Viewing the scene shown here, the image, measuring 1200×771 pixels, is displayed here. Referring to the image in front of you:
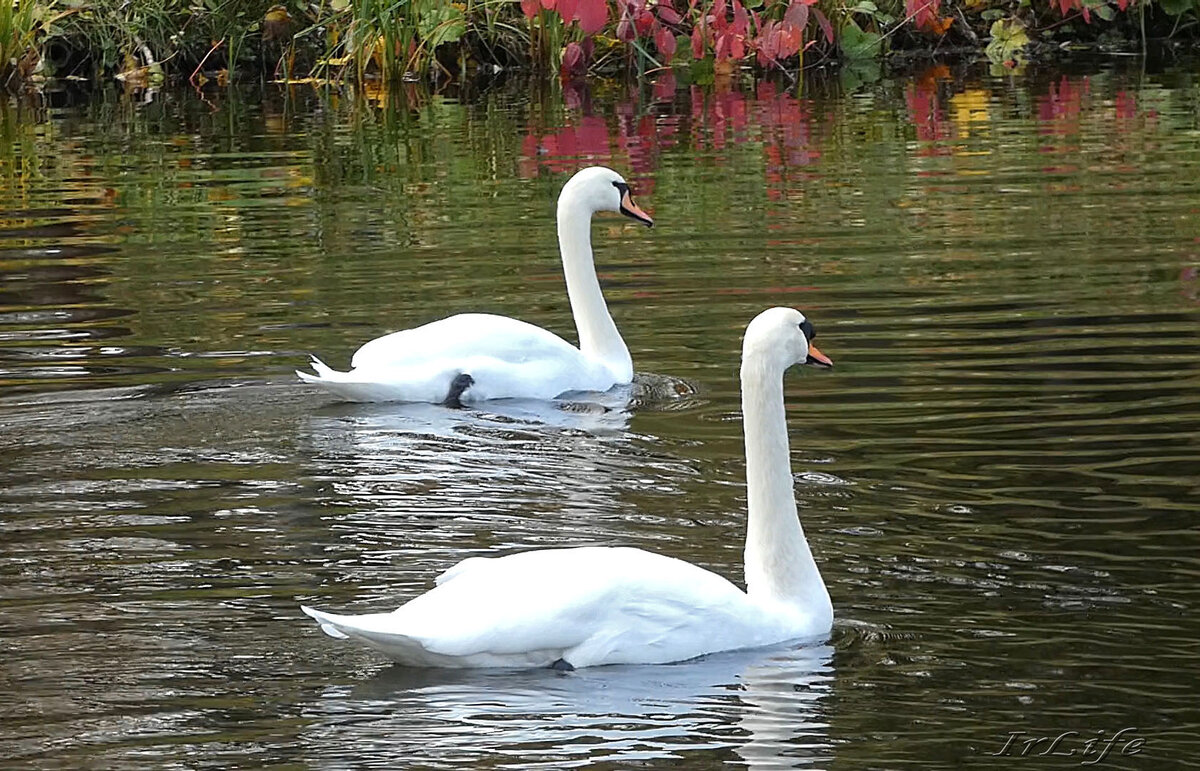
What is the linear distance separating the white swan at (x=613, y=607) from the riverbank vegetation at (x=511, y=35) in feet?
55.5

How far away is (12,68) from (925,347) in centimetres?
1821

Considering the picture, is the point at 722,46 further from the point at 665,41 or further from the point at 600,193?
the point at 600,193

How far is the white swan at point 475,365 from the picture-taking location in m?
8.75

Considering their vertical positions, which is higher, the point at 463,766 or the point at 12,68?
the point at 12,68

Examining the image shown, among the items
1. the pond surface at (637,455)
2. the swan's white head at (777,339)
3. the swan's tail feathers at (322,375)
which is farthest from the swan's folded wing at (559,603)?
the swan's tail feathers at (322,375)

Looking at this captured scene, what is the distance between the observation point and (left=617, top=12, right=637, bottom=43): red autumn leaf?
23.3m

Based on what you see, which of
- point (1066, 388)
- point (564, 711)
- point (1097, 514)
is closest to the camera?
point (564, 711)

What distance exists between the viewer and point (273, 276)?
38.9 feet

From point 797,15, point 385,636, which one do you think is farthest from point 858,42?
→ point 385,636

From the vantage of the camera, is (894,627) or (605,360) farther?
(605,360)

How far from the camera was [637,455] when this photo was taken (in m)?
7.85

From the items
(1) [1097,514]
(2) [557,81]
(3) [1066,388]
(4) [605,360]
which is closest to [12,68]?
(2) [557,81]

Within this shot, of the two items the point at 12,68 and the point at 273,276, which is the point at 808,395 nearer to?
the point at 273,276

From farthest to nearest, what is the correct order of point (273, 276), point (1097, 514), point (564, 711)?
point (273, 276)
point (1097, 514)
point (564, 711)
